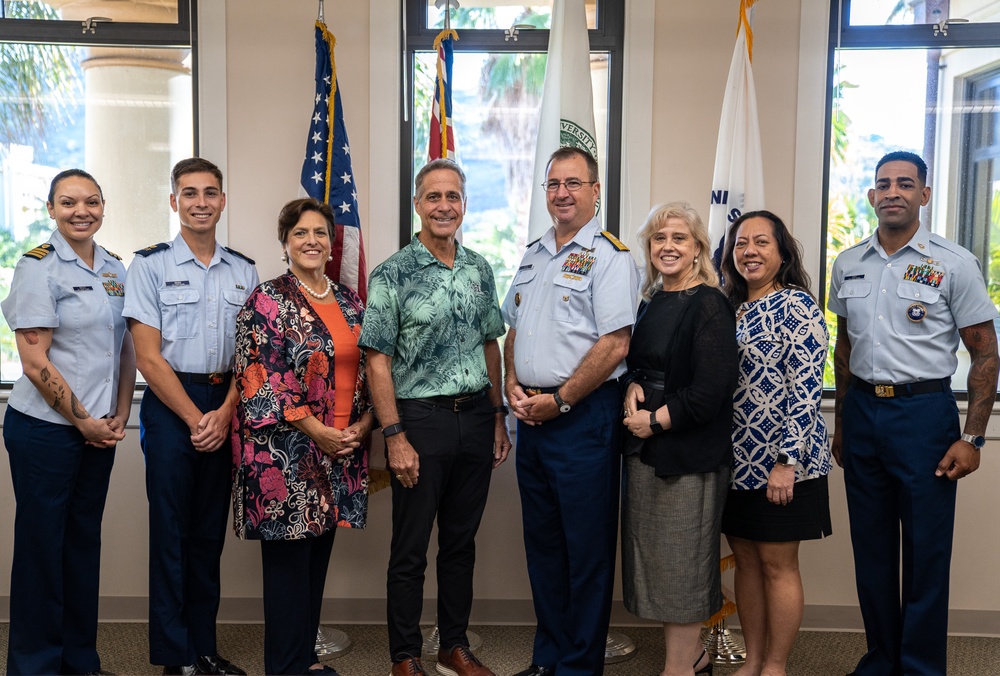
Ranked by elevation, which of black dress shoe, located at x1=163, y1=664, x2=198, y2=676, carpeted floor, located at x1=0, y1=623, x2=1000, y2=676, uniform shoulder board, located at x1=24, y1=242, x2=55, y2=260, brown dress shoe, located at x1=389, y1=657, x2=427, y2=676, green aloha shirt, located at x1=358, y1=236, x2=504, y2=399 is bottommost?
carpeted floor, located at x1=0, y1=623, x2=1000, y2=676

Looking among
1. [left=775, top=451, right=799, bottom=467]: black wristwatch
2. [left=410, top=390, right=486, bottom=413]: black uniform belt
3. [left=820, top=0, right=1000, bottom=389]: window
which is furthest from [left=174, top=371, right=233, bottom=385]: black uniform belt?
[left=820, top=0, right=1000, bottom=389]: window

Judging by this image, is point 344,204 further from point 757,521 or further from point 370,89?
point 757,521

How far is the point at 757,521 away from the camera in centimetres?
245

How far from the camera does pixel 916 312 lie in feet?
8.54

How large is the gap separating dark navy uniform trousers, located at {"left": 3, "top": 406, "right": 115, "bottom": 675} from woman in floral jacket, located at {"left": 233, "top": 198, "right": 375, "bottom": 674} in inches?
21.6

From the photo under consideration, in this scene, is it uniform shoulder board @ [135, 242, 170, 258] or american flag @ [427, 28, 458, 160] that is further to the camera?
american flag @ [427, 28, 458, 160]

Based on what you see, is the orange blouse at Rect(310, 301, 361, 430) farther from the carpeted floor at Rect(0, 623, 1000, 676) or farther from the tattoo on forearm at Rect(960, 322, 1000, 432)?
the tattoo on forearm at Rect(960, 322, 1000, 432)

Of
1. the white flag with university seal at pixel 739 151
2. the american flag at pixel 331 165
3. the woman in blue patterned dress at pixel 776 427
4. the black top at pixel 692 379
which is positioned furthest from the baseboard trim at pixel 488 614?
the white flag with university seal at pixel 739 151

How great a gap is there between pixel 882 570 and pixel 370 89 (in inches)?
102

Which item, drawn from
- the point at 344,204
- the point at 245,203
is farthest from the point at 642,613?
the point at 245,203

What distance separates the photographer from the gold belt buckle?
2615 millimetres

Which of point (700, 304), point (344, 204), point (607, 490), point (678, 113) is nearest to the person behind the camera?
point (700, 304)

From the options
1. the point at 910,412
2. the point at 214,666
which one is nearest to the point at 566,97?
the point at 910,412

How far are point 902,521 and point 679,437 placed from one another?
2.93 feet
